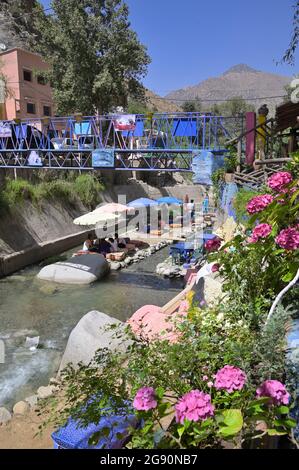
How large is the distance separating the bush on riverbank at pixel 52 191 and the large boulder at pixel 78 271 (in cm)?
471

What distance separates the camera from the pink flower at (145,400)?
236 centimetres

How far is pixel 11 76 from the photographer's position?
3272 centimetres

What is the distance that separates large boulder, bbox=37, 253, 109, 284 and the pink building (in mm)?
21583

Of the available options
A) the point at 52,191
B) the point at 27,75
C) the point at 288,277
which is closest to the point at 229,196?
the point at 288,277

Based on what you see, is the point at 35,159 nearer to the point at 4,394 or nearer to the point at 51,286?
the point at 51,286

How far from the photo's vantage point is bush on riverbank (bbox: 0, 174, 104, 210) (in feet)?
60.7

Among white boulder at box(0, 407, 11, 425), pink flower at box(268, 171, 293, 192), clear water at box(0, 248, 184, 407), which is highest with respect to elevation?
pink flower at box(268, 171, 293, 192)

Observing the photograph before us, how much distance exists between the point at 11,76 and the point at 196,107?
44.5 metres

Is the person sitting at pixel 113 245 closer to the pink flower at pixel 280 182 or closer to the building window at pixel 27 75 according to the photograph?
the pink flower at pixel 280 182

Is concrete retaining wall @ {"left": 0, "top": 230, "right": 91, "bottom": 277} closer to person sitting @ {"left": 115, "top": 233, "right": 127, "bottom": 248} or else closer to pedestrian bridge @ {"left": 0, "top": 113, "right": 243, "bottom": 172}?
person sitting @ {"left": 115, "top": 233, "right": 127, "bottom": 248}

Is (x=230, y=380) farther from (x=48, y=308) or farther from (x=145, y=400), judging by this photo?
(x=48, y=308)

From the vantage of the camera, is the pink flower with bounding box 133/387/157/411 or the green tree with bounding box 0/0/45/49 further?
the green tree with bounding box 0/0/45/49

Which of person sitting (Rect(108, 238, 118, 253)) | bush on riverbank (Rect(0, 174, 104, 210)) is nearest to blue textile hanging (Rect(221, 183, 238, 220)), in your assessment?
person sitting (Rect(108, 238, 118, 253))

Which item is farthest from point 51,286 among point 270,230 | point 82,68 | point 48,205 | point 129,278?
point 82,68
